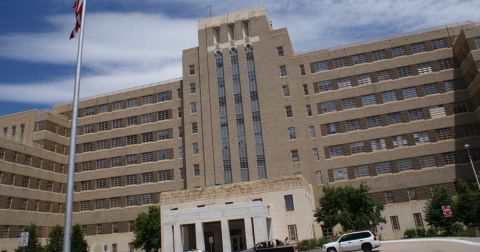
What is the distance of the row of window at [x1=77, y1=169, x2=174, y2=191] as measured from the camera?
68688 mm

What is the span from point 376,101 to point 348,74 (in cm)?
618

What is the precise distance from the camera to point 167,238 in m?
48.8

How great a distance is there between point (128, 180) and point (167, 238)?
24741 mm

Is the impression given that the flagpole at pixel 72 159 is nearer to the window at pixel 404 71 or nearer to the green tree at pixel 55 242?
the green tree at pixel 55 242

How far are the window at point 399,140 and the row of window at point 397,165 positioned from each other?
7.97ft

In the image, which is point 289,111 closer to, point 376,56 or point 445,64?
point 376,56

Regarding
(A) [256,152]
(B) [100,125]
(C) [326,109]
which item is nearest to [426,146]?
(C) [326,109]

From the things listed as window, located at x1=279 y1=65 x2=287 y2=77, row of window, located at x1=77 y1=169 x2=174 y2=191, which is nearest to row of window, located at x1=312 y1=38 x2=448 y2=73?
window, located at x1=279 y1=65 x2=287 y2=77

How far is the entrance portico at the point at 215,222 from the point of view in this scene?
152ft

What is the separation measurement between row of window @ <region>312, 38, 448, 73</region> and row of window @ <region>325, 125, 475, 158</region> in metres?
13.1

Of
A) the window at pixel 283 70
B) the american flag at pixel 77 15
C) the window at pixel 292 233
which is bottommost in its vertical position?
the window at pixel 292 233

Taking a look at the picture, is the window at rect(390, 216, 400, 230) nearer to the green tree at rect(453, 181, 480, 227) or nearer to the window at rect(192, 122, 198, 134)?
the green tree at rect(453, 181, 480, 227)

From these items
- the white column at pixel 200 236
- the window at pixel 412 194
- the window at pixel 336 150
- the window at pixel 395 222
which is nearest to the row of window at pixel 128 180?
the white column at pixel 200 236

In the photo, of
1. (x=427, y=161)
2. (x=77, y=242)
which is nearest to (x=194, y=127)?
(x=77, y=242)
